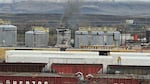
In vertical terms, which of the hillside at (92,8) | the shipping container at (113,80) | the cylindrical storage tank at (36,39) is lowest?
the shipping container at (113,80)

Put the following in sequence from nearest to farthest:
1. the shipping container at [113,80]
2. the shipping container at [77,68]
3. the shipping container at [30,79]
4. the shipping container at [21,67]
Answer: the shipping container at [113,80]
the shipping container at [30,79]
the shipping container at [77,68]
the shipping container at [21,67]

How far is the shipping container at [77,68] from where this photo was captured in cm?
1552

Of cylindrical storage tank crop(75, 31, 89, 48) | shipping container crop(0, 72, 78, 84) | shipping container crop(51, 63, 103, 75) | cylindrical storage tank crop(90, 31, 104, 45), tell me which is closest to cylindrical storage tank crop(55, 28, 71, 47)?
cylindrical storage tank crop(75, 31, 89, 48)

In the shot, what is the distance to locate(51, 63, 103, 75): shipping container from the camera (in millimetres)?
15523

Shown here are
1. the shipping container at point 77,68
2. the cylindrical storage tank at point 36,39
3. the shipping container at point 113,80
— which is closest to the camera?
the shipping container at point 113,80

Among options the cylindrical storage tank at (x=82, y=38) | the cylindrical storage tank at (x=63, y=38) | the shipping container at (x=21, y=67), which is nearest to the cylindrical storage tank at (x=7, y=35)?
the cylindrical storage tank at (x=63, y=38)

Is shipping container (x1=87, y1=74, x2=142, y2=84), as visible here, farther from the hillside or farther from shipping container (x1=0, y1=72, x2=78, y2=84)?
the hillside

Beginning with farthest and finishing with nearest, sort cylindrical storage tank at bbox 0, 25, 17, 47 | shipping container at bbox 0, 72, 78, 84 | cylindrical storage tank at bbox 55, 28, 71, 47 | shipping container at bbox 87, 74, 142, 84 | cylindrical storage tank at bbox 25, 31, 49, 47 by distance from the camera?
1. cylindrical storage tank at bbox 25, 31, 49, 47
2. cylindrical storage tank at bbox 0, 25, 17, 47
3. cylindrical storage tank at bbox 55, 28, 71, 47
4. shipping container at bbox 0, 72, 78, 84
5. shipping container at bbox 87, 74, 142, 84

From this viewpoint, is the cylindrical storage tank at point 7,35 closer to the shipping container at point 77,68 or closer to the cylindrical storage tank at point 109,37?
the cylindrical storage tank at point 109,37

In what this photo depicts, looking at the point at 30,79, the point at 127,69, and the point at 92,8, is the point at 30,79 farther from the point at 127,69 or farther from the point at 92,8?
the point at 92,8

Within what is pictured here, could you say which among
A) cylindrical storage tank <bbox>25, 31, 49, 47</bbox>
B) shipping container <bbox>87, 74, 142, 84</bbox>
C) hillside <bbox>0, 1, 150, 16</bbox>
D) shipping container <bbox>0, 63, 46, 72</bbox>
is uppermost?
hillside <bbox>0, 1, 150, 16</bbox>

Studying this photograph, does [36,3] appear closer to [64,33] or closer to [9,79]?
[64,33]

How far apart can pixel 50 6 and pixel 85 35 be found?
10579 cm

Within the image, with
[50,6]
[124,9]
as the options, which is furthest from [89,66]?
[124,9]
